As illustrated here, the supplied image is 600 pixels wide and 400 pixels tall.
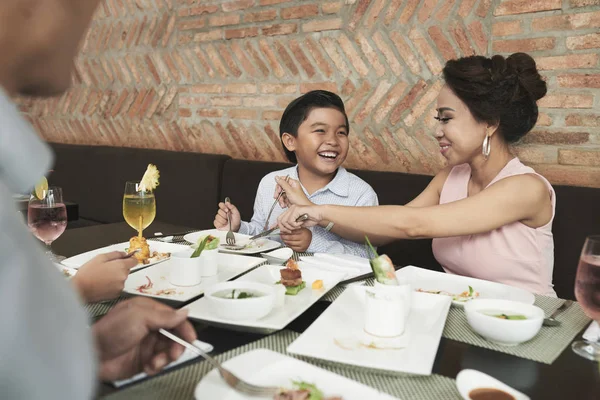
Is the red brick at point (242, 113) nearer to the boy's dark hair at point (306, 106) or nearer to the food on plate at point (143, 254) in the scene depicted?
the boy's dark hair at point (306, 106)

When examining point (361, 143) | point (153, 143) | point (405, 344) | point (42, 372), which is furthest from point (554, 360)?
point (153, 143)

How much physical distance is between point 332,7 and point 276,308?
85.2 inches

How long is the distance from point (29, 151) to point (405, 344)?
0.72 m

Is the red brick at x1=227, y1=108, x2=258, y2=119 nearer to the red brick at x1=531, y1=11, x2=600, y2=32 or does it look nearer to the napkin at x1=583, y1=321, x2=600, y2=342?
the red brick at x1=531, y1=11, x2=600, y2=32

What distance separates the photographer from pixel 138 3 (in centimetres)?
396

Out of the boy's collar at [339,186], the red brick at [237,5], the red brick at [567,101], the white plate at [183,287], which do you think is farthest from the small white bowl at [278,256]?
the red brick at [237,5]

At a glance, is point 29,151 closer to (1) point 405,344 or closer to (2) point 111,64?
(1) point 405,344

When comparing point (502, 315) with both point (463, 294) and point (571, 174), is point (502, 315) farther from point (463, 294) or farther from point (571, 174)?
point (571, 174)

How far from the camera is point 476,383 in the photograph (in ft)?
2.57

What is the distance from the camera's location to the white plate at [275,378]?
744 mm

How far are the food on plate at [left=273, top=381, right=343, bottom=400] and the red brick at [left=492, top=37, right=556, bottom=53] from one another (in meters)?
2.00

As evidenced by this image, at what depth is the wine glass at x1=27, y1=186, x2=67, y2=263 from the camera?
151 cm

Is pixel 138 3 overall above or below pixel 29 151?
above

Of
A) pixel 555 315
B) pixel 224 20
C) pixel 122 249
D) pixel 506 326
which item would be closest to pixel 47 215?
pixel 122 249
